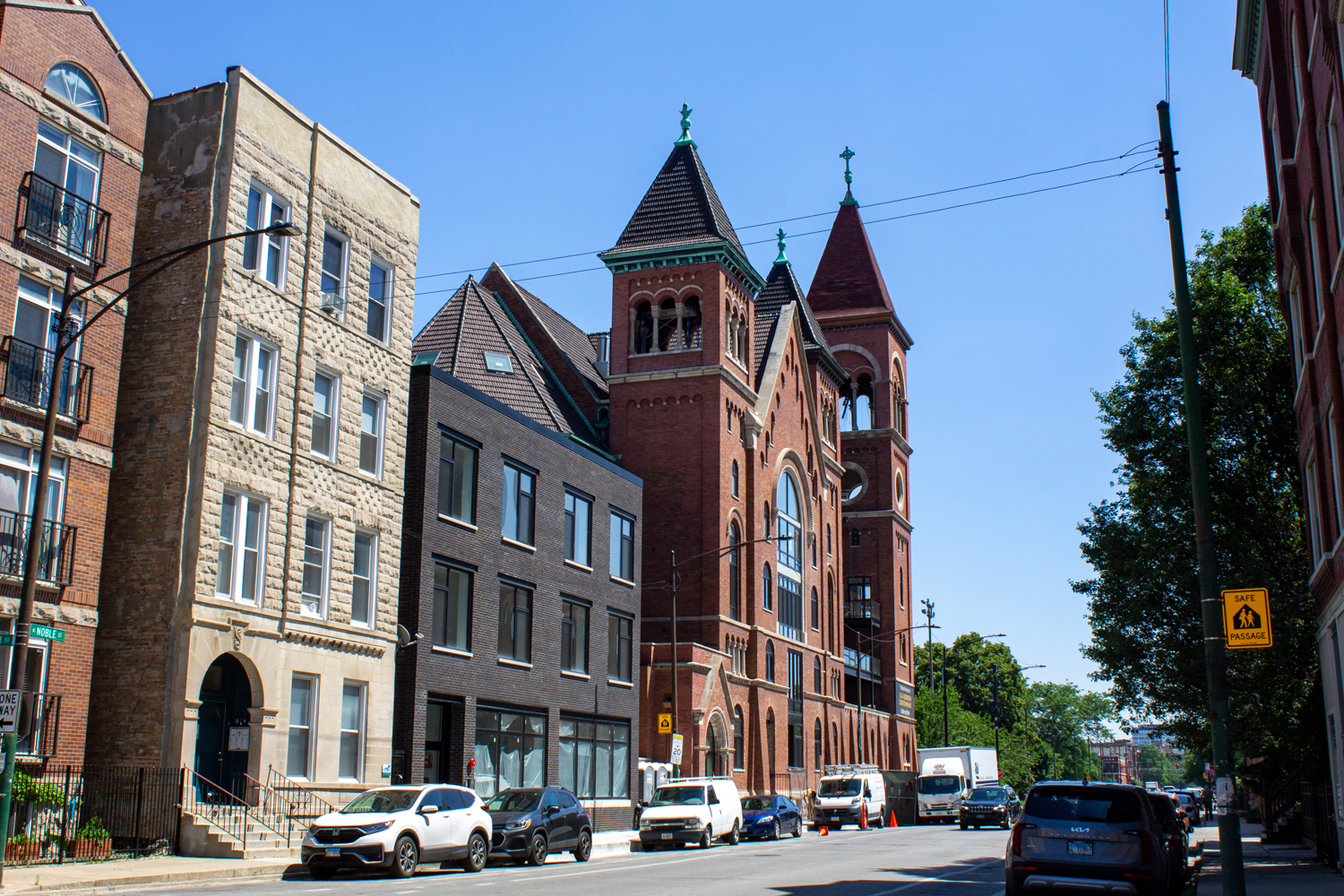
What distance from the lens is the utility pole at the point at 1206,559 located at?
1255 cm

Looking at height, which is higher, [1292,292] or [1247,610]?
[1292,292]

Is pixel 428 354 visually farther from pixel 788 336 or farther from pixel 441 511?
pixel 788 336

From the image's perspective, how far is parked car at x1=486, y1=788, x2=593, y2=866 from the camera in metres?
23.9

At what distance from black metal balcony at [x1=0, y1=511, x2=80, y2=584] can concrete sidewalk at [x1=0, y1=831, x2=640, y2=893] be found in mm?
4799

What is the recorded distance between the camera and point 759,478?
180 feet

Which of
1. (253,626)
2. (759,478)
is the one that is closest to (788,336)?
(759,478)

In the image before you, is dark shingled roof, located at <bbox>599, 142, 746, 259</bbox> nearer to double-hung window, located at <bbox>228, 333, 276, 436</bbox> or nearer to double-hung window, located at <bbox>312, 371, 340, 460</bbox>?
double-hung window, located at <bbox>312, 371, 340, 460</bbox>

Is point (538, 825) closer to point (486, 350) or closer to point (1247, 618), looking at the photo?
point (1247, 618)

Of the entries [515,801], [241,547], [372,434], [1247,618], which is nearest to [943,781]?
[515,801]

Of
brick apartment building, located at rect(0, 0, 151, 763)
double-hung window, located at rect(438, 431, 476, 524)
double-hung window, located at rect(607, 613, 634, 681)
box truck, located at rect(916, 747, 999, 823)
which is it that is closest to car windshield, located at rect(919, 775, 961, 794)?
box truck, located at rect(916, 747, 999, 823)

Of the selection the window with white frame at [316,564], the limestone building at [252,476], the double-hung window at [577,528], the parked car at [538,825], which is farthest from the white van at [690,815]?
the window with white frame at [316,564]

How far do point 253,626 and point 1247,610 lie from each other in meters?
17.7

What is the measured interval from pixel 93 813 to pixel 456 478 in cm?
1224

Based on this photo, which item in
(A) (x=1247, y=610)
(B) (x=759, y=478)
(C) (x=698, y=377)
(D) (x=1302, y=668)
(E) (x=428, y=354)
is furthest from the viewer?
(B) (x=759, y=478)
